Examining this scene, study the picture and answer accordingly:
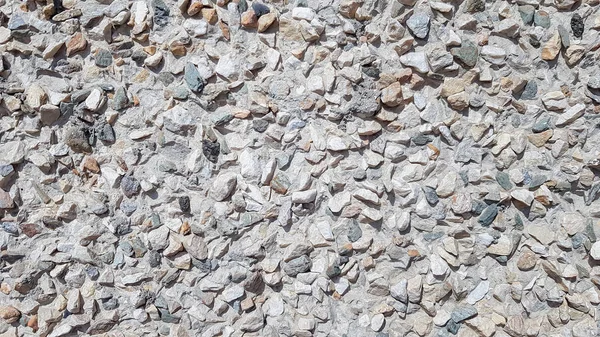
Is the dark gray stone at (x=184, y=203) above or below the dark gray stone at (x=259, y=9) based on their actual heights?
below

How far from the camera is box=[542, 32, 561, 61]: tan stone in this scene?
1.12 m

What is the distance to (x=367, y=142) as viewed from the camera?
3.74ft

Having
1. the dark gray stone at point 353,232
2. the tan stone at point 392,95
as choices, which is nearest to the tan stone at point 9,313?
the dark gray stone at point 353,232

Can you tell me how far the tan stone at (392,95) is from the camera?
44.1 inches

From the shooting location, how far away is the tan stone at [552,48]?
3.66 ft

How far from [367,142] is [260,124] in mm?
197

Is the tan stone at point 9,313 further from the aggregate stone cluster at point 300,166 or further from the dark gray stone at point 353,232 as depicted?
the dark gray stone at point 353,232

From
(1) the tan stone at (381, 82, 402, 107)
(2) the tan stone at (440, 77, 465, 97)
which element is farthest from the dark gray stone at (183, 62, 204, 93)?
(2) the tan stone at (440, 77, 465, 97)

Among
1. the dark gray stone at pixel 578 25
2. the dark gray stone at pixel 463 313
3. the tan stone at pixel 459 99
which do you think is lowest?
the dark gray stone at pixel 463 313

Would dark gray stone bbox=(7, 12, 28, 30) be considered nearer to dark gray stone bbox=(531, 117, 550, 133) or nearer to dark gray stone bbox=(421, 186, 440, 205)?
dark gray stone bbox=(421, 186, 440, 205)

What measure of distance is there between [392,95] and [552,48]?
0.30m

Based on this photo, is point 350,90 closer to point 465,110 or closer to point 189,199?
point 465,110

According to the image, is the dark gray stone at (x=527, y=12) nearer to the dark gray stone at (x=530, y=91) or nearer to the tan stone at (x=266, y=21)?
the dark gray stone at (x=530, y=91)

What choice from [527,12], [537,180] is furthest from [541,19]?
[537,180]
